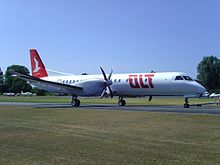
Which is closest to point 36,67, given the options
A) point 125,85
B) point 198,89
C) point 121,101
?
point 121,101

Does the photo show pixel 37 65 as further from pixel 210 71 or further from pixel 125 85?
pixel 210 71

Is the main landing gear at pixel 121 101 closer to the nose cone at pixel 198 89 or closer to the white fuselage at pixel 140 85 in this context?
the white fuselage at pixel 140 85

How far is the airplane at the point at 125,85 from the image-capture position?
3559 centimetres

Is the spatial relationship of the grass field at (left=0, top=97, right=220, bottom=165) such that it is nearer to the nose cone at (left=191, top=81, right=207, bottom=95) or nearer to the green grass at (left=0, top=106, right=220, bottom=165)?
the green grass at (left=0, top=106, right=220, bottom=165)

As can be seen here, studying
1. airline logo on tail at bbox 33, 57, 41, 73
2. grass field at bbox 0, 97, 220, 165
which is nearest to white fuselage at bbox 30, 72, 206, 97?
airline logo on tail at bbox 33, 57, 41, 73

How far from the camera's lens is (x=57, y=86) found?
40.4m

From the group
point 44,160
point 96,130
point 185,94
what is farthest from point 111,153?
point 185,94

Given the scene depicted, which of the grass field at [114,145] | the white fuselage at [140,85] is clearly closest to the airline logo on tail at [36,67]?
the white fuselage at [140,85]

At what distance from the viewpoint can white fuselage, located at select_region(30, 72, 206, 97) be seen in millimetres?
35344

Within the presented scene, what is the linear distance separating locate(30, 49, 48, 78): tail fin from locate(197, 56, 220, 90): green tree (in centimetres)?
9016

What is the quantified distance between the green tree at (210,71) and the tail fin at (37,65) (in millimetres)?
90155

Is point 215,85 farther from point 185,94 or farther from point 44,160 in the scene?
point 44,160

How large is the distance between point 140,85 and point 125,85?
2111 millimetres

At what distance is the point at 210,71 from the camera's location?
130375 millimetres
